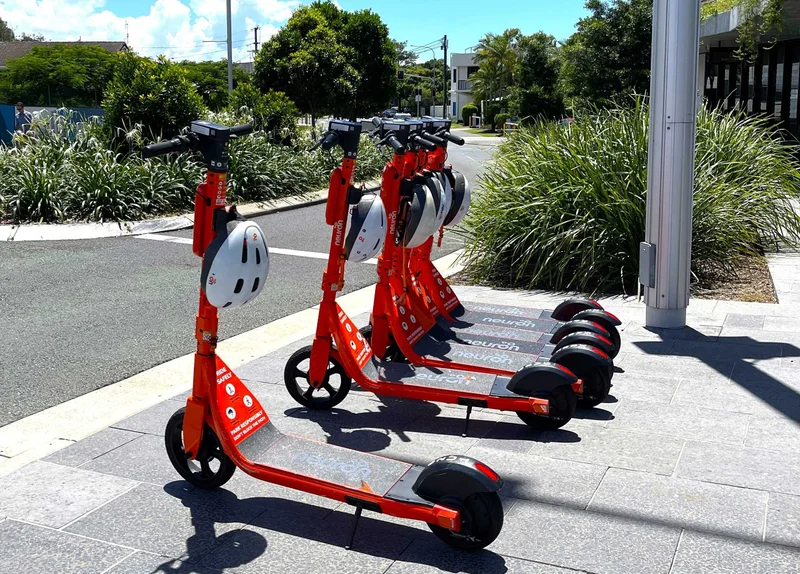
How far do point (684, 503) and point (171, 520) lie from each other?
212cm

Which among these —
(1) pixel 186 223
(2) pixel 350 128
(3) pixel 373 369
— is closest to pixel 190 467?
(3) pixel 373 369

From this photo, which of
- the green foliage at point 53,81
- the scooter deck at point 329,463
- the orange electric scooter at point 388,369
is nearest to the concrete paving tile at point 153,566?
the scooter deck at point 329,463

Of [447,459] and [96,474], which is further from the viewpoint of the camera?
[96,474]

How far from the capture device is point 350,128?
4594 mm

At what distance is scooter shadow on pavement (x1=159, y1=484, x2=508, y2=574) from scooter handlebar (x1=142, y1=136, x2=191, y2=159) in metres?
1.48

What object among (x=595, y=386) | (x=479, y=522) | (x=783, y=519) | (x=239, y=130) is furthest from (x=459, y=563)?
(x=239, y=130)

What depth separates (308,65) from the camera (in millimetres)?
23078

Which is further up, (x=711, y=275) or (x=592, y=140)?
(x=592, y=140)

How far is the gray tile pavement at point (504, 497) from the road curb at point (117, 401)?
0.16 meters

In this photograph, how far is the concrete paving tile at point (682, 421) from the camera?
14.4 ft

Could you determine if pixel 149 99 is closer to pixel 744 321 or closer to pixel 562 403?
pixel 744 321

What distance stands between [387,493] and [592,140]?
6272mm

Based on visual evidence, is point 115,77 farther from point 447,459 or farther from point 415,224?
point 447,459

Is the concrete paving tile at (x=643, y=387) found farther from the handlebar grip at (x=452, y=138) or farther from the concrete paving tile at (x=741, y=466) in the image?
the handlebar grip at (x=452, y=138)
